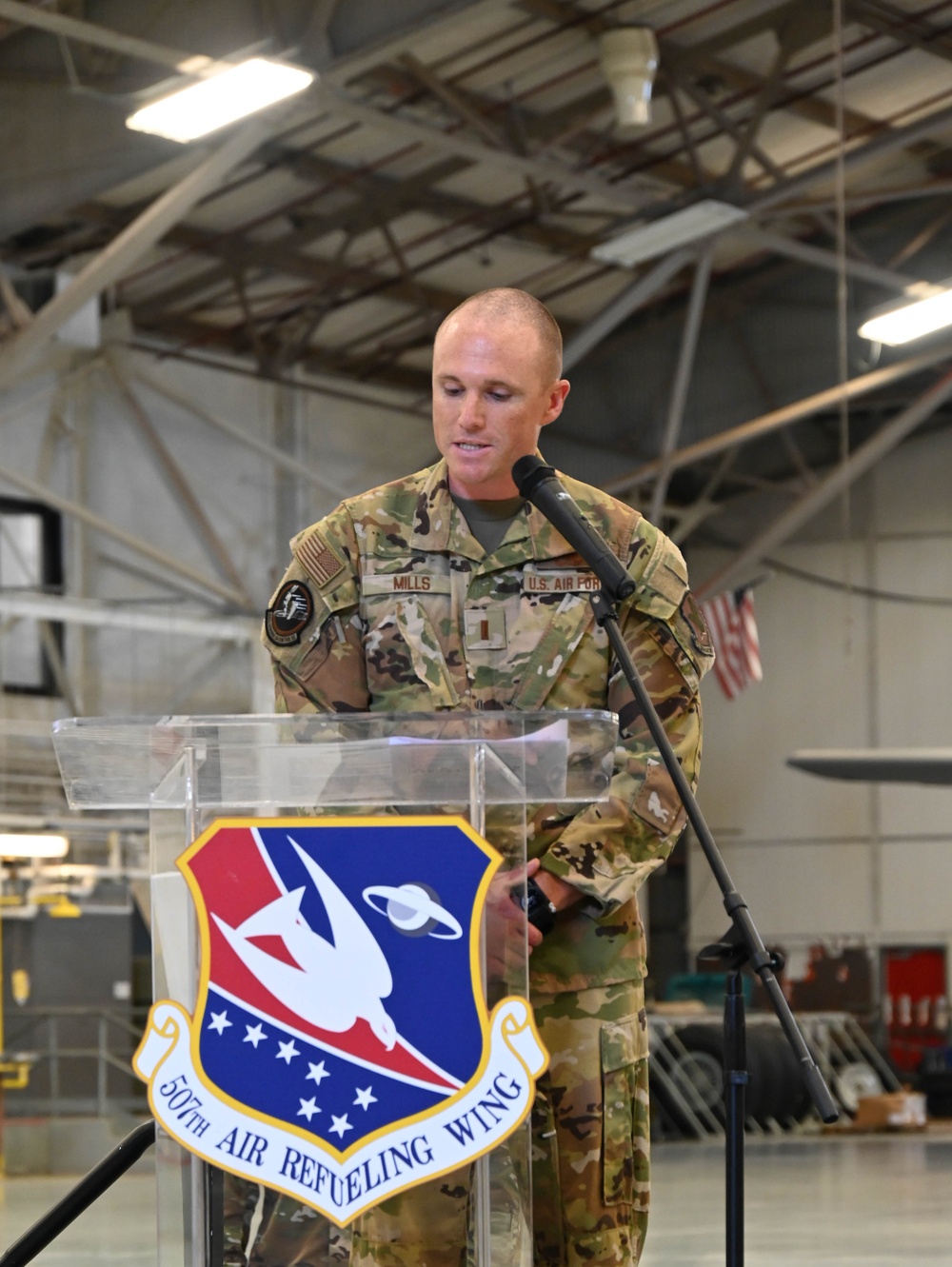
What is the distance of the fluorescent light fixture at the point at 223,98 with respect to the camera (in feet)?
32.2

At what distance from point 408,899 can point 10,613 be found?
42.8 ft

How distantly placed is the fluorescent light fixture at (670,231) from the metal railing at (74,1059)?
19.7 feet

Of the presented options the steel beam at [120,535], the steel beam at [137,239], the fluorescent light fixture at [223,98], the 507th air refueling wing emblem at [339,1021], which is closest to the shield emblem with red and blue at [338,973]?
the 507th air refueling wing emblem at [339,1021]

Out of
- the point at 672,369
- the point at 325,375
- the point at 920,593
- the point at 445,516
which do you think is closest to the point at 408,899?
the point at 445,516

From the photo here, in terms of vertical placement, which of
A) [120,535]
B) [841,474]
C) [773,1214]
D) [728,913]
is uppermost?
[841,474]

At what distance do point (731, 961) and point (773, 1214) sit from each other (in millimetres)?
5525

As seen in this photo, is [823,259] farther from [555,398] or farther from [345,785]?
[345,785]

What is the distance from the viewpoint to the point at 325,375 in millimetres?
18516

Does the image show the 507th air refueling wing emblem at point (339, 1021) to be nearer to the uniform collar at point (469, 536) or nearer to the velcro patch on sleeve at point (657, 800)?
the velcro patch on sleeve at point (657, 800)

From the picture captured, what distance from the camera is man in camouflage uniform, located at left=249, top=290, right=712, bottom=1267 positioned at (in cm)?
231

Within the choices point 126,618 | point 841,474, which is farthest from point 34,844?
point 841,474

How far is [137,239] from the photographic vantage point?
11297 millimetres

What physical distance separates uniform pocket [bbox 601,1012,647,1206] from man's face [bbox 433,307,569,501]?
2.40 feet

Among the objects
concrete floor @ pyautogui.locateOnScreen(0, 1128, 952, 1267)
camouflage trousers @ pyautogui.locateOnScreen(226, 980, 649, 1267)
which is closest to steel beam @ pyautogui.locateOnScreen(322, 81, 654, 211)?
concrete floor @ pyautogui.locateOnScreen(0, 1128, 952, 1267)
